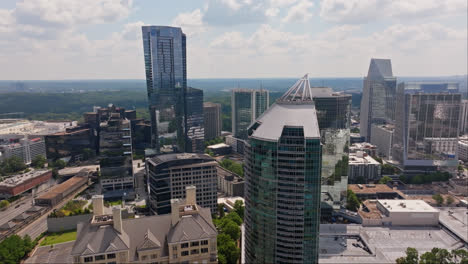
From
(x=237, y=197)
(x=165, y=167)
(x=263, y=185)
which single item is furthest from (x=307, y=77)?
(x=237, y=197)

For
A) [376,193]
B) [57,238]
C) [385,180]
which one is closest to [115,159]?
[57,238]

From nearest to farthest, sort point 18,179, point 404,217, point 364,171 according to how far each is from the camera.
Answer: point 404,217 → point 18,179 → point 364,171

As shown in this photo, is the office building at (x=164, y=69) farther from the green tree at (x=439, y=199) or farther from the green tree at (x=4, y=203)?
the green tree at (x=439, y=199)

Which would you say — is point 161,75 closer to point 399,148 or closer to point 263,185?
point 263,185

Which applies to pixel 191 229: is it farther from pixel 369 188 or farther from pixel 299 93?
pixel 369 188

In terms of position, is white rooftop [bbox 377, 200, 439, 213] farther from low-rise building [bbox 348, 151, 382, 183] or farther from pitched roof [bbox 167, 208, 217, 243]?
pitched roof [bbox 167, 208, 217, 243]

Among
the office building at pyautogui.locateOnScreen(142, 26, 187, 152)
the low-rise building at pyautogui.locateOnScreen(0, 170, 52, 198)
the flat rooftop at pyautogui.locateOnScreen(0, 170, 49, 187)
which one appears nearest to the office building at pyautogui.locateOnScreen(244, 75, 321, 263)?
the office building at pyautogui.locateOnScreen(142, 26, 187, 152)

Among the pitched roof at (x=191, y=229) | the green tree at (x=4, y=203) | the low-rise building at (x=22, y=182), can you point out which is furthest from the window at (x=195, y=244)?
the low-rise building at (x=22, y=182)
